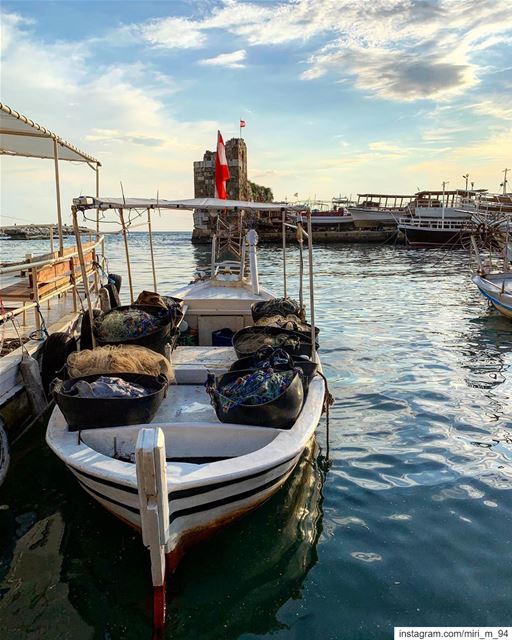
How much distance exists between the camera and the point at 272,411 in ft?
16.1

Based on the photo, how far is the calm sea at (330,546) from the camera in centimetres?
393

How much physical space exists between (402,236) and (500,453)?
50157mm

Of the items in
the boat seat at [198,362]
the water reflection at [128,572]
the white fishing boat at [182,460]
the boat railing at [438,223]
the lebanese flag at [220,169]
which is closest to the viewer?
the white fishing boat at [182,460]

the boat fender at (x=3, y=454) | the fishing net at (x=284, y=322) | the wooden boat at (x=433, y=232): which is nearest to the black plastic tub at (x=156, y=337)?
the fishing net at (x=284, y=322)

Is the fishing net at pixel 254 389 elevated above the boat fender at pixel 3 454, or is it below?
above

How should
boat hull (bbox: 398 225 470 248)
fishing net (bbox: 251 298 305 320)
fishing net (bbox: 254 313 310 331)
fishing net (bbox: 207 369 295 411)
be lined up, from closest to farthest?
fishing net (bbox: 207 369 295 411)
fishing net (bbox: 254 313 310 331)
fishing net (bbox: 251 298 305 320)
boat hull (bbox: 398 225 470 248)

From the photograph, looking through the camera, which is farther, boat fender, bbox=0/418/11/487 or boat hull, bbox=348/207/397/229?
boat hull, bbox=348/207/397/229

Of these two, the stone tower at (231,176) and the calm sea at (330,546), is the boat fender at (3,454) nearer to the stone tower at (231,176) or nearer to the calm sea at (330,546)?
the calm sea at (330,546)

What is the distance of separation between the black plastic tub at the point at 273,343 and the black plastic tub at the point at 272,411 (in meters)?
1.61

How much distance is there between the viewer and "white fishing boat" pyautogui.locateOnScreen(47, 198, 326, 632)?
3.66 m

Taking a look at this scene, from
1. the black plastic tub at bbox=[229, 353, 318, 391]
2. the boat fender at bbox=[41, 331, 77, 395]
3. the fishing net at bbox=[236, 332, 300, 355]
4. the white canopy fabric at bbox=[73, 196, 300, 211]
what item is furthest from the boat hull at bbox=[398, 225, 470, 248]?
the boat fender at bbox=[41, 331, 77, 395]

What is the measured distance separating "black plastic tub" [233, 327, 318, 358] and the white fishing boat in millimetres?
191

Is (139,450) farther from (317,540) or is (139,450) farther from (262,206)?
(262,206)

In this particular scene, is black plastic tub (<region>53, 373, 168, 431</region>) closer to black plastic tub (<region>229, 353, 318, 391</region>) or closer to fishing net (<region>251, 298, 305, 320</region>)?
black plastic tub (<region>229, 353, 318, 391</region>)
